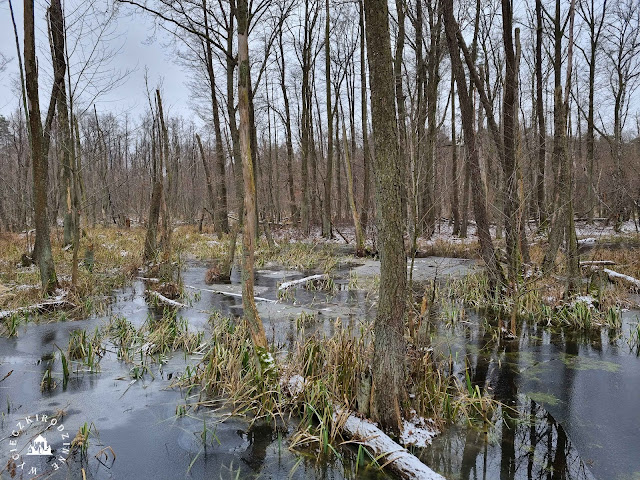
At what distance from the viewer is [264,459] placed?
12.7ft

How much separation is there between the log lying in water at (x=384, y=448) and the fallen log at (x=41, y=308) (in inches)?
271

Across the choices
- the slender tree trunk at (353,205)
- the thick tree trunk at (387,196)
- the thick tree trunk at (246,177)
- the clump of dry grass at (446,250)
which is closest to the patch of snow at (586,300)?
the thick tree trunk at (387,196)

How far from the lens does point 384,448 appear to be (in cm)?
371

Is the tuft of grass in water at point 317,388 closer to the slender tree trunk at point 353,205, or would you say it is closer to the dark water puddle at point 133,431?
the dark water puddle at point 133,431

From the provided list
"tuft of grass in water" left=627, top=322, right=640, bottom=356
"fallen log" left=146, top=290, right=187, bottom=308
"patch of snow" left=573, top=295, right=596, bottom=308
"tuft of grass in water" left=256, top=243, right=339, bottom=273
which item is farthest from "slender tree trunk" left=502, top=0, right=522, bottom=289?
"fallen log" left=146, top=290, right=187, bottom=308

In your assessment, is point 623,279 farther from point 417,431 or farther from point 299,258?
point 299,258

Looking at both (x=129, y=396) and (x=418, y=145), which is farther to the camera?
(x=418, y=145)

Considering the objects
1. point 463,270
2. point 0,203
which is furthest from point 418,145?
point 0,203

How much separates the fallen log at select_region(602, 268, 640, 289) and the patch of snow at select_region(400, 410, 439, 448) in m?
7.65

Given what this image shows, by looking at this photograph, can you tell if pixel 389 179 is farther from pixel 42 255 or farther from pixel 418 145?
pixel 42 255

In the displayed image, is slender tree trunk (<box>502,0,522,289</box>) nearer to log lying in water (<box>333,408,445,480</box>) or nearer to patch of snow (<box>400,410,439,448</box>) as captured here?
patch of snow (<box>400,410,439,448</box>)

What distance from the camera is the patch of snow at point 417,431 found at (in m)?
3.97

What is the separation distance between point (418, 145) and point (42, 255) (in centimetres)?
803

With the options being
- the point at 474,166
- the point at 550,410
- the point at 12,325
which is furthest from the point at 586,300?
the point at 12,325
